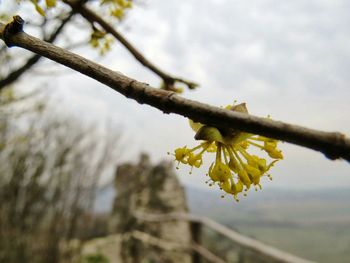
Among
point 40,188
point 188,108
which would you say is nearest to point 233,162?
point 188,108

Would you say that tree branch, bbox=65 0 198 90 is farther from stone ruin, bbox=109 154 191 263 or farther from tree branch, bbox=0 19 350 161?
stone ruin, bbox=109 154 191 263

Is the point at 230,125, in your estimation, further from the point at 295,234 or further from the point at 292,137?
the point at 295,234

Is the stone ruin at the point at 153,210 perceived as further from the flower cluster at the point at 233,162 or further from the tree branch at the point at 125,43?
the flower cluster at the point at 233,162

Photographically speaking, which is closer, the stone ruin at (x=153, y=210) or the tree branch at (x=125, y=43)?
the tree branch at (x=125, y=43)

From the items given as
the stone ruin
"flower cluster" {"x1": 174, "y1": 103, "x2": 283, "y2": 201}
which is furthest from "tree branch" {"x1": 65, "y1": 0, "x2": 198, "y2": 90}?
the stone ruin

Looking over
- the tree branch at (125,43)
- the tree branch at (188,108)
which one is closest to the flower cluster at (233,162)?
the tree branch at (188,108)

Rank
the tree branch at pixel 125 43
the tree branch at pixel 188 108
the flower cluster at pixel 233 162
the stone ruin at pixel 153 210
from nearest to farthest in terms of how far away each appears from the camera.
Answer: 1. the tree branch at pixel 188 108
2. the flower cluster at pixel 233 162
3. the tree branch at pixel 125 43
4. the stone ruin at pixel 153 210
